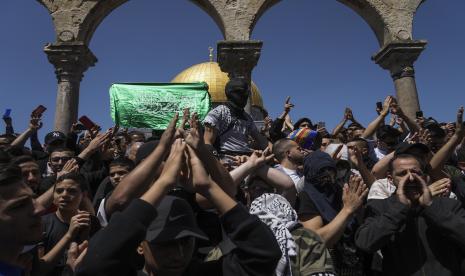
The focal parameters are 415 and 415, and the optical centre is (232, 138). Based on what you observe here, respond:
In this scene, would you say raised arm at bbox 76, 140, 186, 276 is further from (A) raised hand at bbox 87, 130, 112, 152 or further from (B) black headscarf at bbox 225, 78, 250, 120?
(A) raised hand at bbox 87, 130, 112, 152

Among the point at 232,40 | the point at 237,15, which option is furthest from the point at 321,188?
the point at 237,15

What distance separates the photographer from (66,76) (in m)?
10.9

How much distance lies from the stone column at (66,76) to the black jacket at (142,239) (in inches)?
381

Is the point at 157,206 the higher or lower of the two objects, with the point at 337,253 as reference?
higher

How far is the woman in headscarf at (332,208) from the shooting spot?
9.85ft

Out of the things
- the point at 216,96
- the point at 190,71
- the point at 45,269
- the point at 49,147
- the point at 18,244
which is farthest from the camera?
the point at 190,71

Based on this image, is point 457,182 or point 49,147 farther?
point 49,147

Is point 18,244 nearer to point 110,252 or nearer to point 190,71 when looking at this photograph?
point 110,252

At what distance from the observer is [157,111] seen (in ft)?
24.0

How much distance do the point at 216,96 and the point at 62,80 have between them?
26.2 metres

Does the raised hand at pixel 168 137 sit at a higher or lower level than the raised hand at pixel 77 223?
higher

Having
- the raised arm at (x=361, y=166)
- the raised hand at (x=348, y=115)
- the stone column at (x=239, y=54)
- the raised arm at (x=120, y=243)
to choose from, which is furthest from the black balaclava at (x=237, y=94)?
the stone column at (x=239, y=54)

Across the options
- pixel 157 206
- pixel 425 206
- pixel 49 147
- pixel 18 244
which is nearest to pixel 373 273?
pixel 425 206

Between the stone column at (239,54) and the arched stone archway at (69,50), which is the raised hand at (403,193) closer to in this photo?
the stone column at (239,54)
